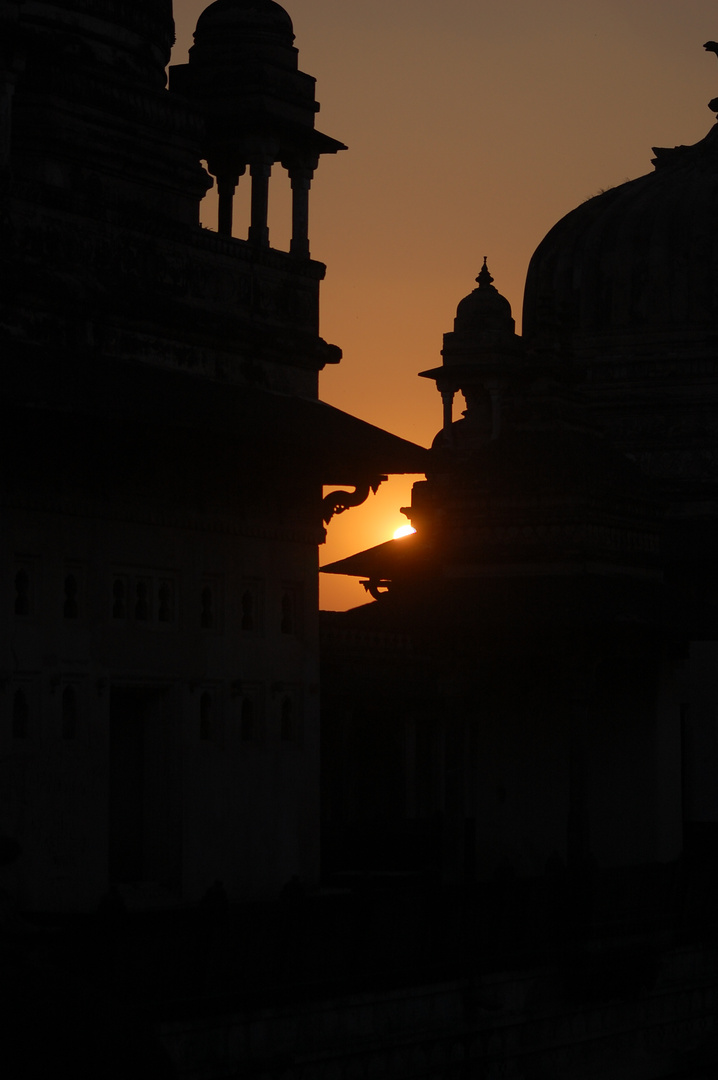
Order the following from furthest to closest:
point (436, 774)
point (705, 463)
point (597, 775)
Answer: point (436, 774) < point (705, 463) < point (597, 775)

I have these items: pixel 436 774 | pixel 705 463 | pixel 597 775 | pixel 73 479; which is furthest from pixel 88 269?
pixel 436 774

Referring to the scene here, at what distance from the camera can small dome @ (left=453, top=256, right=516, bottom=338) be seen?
3716cm

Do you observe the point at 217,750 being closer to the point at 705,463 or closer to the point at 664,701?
the point at 664,701

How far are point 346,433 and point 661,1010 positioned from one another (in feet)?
21.2

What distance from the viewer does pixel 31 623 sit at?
688 inches

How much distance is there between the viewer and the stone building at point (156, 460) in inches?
689

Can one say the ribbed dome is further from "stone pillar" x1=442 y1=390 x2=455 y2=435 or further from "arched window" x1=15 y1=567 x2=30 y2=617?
"arched window" x1=15 y1=567 x2=30 y2=617

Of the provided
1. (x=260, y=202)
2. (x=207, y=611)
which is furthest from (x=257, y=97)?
(x=207, y=611)

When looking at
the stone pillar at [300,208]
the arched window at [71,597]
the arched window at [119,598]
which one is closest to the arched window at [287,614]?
A: the arched window at [119,598]

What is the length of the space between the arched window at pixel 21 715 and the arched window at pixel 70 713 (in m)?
0.51

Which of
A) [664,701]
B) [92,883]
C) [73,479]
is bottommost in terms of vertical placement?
[92,883]

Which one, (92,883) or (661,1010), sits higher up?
(92,883)

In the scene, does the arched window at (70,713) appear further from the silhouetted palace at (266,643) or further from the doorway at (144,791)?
the doorway at (144,791)

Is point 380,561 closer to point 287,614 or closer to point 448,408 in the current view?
point 448,408
